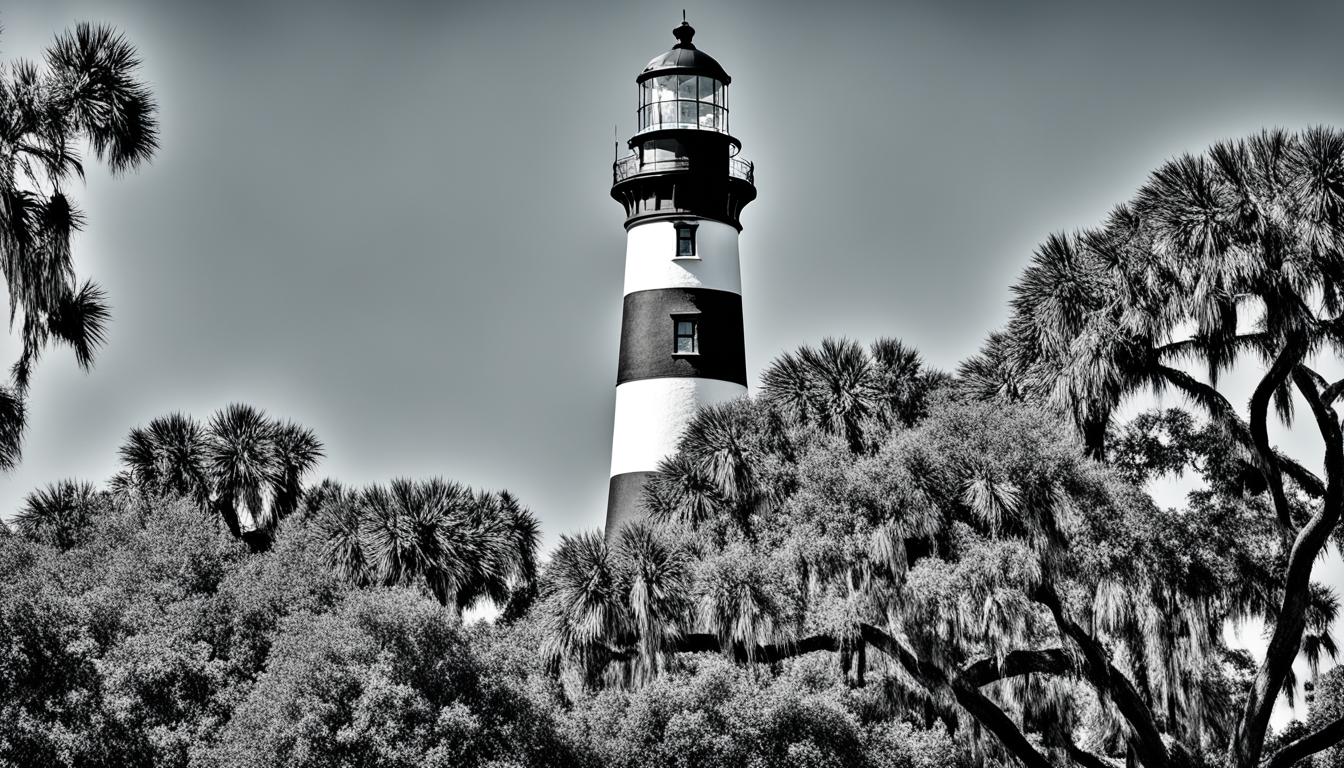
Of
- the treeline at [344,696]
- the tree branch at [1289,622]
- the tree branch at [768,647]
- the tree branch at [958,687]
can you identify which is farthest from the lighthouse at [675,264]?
the tree branch at [1289,622]

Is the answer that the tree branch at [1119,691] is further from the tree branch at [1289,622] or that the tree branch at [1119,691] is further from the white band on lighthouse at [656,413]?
the white band on lighthouse at [656,413]

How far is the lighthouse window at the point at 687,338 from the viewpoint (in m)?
39.3

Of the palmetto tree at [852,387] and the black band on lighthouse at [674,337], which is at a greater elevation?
the black band on lighthouse at [674,337]

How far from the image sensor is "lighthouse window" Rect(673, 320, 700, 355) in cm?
3928

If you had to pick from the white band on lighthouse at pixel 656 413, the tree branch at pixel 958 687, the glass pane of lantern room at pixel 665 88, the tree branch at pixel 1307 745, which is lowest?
the tree branch at pixel 1307 745

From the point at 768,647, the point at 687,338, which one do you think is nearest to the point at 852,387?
the point at 768,647

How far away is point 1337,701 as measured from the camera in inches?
1407

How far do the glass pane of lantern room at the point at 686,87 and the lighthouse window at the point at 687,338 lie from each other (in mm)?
5614

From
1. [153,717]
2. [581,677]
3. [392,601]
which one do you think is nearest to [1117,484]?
[581,677]

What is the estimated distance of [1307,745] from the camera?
1074 inches

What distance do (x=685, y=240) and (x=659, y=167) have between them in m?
1.88

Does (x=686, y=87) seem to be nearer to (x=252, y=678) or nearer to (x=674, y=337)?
(x=674, y=337)

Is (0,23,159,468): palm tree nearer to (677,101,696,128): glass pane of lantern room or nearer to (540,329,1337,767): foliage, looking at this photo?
(540,329,1337,767): foliage

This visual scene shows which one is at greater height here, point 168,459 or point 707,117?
point 707,117
